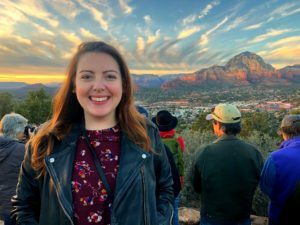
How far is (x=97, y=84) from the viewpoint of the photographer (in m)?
1.57

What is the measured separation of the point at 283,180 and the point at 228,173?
482mm

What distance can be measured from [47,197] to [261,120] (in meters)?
13.1

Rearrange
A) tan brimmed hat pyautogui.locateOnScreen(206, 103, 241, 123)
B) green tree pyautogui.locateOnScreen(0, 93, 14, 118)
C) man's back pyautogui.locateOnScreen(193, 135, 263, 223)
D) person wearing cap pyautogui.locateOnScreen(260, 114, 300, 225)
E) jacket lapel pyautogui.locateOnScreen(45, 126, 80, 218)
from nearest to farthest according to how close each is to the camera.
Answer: jacket lapel pyautogui.locateOnScreen(45, 126, 80, 218), person wearing cap pyautogui.locateOnScreen(260, 114, 300, 225), man's back pyautogui.locateOnScreen(193, 135, 263, 223), tan brimmed hat pyautogui.locateOnScreen(206, 103, 241, 123), green tree pyautogui.locateOnScreen(0, 93, 14, 118)

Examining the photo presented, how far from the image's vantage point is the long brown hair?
162cm

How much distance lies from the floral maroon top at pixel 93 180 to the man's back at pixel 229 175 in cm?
149

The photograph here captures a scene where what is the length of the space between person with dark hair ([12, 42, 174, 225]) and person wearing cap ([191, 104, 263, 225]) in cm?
123

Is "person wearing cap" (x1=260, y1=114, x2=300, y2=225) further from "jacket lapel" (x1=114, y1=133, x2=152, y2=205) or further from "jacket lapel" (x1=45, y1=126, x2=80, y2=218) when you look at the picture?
"jacket lapel" (x1=45, y1=126, x2=80, y2=218)

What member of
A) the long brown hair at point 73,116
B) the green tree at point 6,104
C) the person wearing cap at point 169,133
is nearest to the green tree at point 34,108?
the green tree at point 6,104

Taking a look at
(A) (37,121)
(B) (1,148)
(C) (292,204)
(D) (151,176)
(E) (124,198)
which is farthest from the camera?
(A) (37,121)

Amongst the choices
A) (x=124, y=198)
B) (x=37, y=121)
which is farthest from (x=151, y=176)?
(x=37, y=121)

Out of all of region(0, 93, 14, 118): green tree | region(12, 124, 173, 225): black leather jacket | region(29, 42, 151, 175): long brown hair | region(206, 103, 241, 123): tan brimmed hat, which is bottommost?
region(0, 93, 14, 118): green tree

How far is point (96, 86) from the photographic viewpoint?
157cm

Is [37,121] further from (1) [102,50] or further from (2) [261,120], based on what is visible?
(1) [102,50]

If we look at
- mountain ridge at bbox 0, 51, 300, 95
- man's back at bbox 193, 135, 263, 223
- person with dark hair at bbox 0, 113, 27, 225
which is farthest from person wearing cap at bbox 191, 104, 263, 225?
mountain ridge at bbox 0, 51, 300, 95
